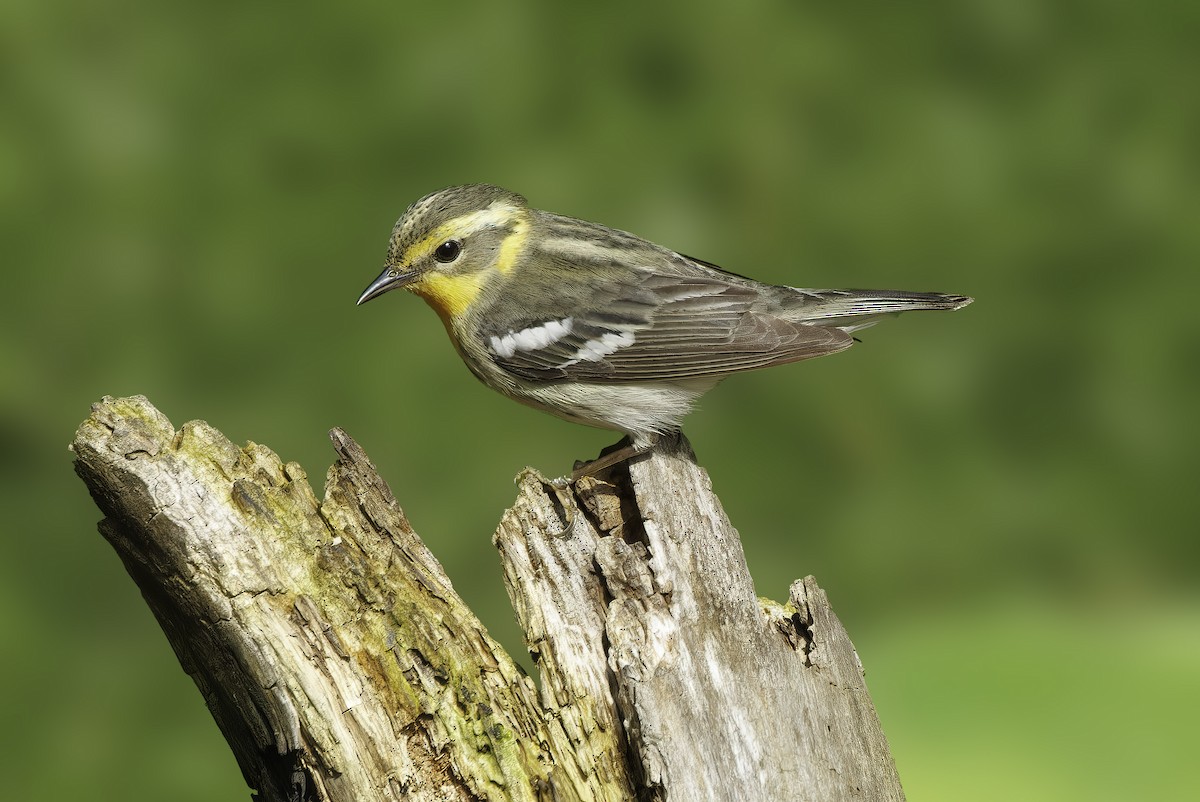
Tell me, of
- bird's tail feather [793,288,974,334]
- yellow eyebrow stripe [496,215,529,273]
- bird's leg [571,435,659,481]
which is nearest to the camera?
bird's leg [571,435,659,481]

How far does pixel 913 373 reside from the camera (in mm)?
6074

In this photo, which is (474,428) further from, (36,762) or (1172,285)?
(1172,285)

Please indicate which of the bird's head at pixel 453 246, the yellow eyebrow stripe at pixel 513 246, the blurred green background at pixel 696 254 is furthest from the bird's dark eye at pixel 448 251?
the blurred green background at pixel 696 254

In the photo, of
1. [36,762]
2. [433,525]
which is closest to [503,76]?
[433,525]

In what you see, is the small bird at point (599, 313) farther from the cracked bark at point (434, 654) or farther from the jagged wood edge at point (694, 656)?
the cracked bark at point (434, 654)

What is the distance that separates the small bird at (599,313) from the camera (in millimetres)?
3609

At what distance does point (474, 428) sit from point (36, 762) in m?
2.54

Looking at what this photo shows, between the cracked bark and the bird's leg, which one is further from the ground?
the bird's leg

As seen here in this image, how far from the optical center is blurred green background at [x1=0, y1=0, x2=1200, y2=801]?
5.54m

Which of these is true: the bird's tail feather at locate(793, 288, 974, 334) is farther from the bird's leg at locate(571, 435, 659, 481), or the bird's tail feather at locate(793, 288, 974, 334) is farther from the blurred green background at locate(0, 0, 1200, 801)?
the blurred green background at locate(0, 0, 1200, 801)

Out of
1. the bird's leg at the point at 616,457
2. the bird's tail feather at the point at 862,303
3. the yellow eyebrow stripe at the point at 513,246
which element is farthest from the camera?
the yellow eyebrow stripe at the point at 513,246

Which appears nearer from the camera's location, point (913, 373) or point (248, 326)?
point (248, 326)

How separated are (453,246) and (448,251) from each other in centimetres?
2

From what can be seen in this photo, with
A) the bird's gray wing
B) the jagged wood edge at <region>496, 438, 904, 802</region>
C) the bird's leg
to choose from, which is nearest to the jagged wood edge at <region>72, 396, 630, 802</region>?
the jagged wood edge at <region>496, 438, 904, 802</region>
